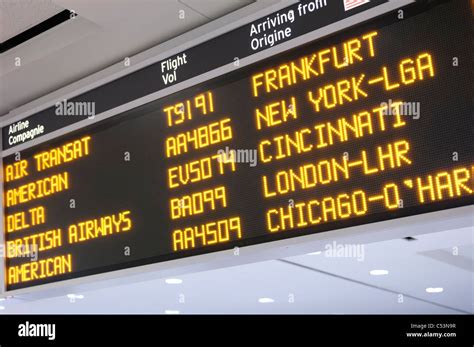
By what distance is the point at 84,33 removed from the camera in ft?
15.2

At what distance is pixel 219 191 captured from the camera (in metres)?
3.96

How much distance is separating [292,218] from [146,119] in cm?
118

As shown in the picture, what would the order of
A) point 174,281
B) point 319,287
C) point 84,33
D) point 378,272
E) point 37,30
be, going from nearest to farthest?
point 84,33, point 37,30, point 174,281, point 378,272, point 319,287

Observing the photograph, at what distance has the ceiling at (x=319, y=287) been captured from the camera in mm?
6691

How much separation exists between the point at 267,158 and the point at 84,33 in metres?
1.49

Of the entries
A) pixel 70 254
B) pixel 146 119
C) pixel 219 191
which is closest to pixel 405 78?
pixel 219 191

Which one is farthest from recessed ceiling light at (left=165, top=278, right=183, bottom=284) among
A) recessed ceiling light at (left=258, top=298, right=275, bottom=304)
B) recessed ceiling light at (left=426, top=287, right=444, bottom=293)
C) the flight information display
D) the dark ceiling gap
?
recessed ceiling light at (left=426, top=287, right=444, bottom=293)

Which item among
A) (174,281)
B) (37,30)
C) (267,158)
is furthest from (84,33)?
(174,281)

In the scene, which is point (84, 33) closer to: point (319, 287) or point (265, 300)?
point (319, 287)

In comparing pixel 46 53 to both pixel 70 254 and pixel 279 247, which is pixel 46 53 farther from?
pixel 279 247

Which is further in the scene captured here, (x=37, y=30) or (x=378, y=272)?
(x=378, y=272)

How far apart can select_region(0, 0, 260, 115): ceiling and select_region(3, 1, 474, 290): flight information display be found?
45cm

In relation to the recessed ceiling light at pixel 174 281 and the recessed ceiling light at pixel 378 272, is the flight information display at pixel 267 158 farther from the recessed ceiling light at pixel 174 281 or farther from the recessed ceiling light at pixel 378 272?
the recessed ceiling light at pixel 378 272

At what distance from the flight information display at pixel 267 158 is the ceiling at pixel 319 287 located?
1.91 m
